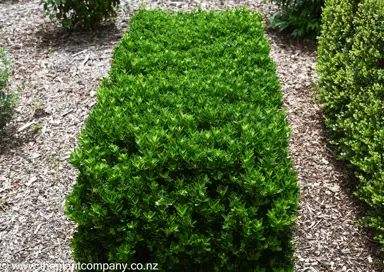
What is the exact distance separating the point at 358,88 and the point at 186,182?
2.46 metres

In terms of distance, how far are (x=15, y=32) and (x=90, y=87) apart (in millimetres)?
2093

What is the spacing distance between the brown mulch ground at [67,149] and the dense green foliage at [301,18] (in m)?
0.18

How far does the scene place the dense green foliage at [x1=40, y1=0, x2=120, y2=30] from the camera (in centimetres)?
673

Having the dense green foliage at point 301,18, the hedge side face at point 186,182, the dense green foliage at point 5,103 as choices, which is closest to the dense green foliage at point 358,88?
the dense green foliage at point 301,18

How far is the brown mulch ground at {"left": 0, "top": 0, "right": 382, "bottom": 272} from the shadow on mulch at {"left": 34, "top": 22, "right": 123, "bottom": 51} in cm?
1

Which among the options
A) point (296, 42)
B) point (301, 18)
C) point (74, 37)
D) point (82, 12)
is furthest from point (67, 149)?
point (301, 18)

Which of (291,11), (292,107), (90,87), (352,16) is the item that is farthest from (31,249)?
Result: (291,11)

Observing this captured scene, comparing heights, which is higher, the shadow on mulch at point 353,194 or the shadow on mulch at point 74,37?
the shadow on mulch at point 74,37

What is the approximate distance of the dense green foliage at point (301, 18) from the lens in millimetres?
6693

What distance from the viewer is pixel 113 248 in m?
2.91

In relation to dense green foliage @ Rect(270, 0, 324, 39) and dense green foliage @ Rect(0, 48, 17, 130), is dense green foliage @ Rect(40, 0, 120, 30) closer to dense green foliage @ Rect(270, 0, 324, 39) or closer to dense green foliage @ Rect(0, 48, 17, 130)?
dense green foliage @ Rect(0, 48, 17, 130)

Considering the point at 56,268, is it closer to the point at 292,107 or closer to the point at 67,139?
the point at 67,139

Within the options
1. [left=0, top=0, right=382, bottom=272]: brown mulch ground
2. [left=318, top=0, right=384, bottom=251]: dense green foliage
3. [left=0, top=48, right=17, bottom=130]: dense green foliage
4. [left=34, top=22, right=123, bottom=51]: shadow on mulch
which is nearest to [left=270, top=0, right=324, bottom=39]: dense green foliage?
[left=0, top=0, right=382, bottom=272]: brown mulch ground

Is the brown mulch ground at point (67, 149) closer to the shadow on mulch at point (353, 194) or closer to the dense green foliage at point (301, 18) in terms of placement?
the shadow on mulch at point (353, 194)
